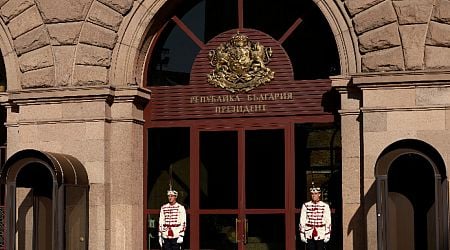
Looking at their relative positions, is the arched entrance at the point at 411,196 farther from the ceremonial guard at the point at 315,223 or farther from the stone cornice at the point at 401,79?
the ceremonial guard at the point at 315,223

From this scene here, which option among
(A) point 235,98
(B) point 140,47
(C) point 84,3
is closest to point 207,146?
(A) point 235,98

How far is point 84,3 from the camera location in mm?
17031

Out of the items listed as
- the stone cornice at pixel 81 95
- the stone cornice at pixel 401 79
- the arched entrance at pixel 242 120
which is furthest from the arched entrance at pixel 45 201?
the stone cornice at pixel 401 79

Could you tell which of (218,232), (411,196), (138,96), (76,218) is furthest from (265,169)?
(76,218)

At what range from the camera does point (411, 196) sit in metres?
14.8

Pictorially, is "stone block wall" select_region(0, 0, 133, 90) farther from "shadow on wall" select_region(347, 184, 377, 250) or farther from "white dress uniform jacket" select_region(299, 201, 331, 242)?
"shadow on wall" select_region(347, 184, 377, 250)

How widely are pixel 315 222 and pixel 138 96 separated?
3.62 m

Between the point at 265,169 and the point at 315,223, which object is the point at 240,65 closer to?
the point at 265,169

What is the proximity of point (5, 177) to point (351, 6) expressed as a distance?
5969mm

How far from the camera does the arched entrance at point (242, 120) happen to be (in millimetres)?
16344

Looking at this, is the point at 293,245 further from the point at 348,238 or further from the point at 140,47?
the point at 140,47

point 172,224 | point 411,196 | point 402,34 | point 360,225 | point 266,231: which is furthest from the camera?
point 266,231

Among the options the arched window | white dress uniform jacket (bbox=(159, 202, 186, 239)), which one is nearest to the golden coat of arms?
the arched window

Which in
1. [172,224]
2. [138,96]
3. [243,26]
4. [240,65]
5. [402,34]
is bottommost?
[172,224]
